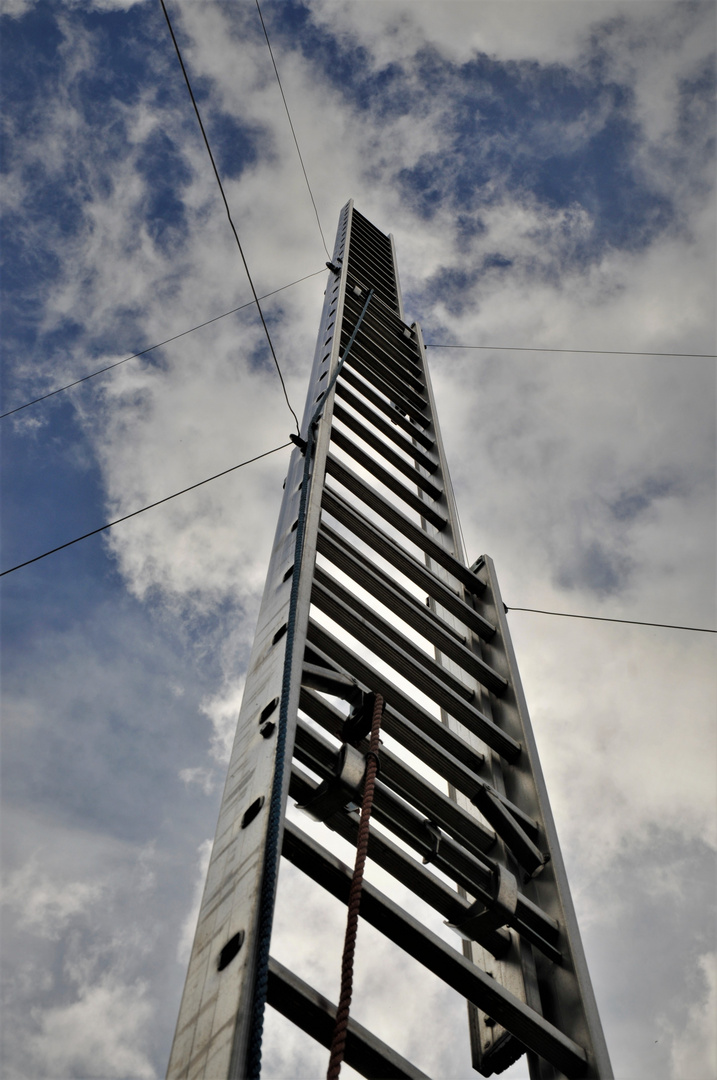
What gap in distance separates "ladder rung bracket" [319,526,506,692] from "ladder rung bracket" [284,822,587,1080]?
169 centimetres

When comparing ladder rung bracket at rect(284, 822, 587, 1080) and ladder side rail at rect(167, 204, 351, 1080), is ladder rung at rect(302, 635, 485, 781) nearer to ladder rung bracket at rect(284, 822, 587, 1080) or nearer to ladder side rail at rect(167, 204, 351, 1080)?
ladder side rail at rect(167, 204, 351, 1080)

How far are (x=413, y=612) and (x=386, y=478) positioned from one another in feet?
4.72

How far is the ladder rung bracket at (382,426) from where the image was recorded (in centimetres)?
561

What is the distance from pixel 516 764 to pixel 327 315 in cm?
490

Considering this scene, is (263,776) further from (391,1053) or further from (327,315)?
(327,315)

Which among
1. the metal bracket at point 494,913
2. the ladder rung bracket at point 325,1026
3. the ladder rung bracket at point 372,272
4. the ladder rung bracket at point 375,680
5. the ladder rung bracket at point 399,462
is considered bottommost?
the ladder rung bracket at point 325,1026

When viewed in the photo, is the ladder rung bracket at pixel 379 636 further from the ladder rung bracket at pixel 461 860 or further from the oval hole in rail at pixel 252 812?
the oval hole in rail at pixel 252 812

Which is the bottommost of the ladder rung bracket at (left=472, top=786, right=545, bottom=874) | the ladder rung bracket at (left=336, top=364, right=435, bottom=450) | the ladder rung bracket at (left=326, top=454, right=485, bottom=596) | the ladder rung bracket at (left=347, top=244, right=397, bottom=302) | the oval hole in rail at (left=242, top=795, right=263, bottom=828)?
the oval hole in rail at (left=242, top=795, right=263, bottom=828)

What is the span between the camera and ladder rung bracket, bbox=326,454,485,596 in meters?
4.55

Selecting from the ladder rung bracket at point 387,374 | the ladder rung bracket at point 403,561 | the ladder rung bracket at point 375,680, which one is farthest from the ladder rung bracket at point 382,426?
the ladder rung bracket at point 375,680

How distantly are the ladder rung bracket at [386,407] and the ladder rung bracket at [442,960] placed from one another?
4053 mm

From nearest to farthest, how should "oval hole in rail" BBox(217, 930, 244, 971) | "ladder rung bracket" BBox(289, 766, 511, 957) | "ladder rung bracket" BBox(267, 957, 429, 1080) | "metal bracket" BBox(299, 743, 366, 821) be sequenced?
"oval hole in rail" BBox(217, 930, 244, 971) < "ladder rung bracket" BBox(267, 957, 429, 1080) < "metal bracket" BBox(299, 743, 366, 821) < "ladder rung bracket" BBox(289, 766, 511, 957)

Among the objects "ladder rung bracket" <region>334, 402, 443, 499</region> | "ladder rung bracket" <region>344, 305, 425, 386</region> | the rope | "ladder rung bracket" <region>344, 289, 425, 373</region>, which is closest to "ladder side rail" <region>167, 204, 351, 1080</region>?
the rope

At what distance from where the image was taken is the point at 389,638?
3650 millimetres
